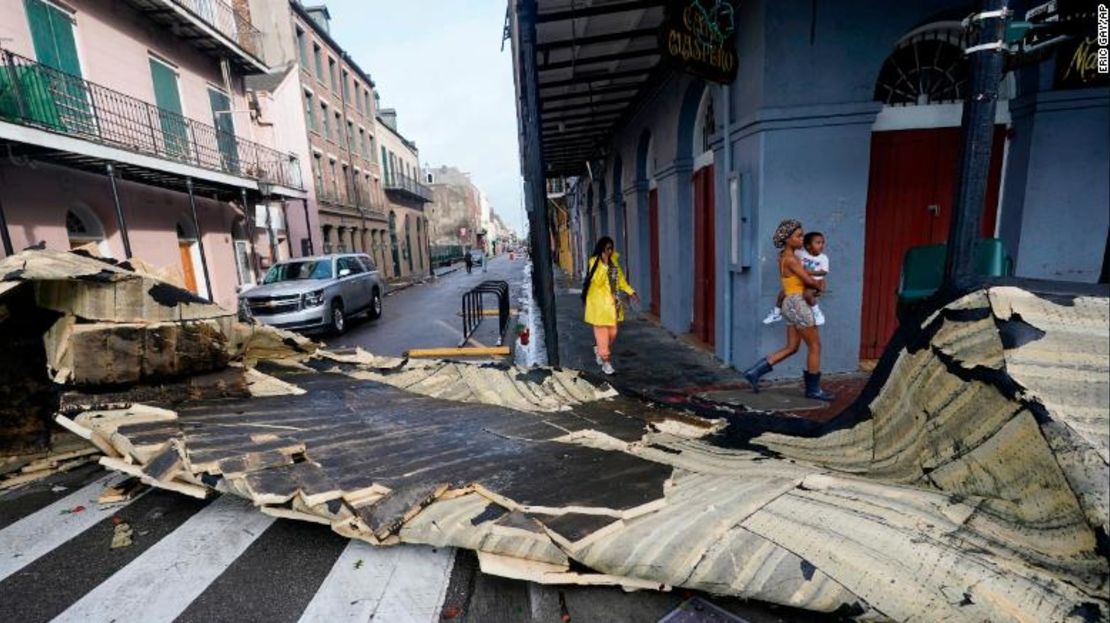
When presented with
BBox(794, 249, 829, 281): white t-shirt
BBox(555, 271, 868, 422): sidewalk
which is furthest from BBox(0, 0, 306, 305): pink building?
BBox(794, 249, 829, 281): white t-shirt

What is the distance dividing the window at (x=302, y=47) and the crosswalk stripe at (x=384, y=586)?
90.4 ft

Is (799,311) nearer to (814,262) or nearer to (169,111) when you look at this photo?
(814,262)

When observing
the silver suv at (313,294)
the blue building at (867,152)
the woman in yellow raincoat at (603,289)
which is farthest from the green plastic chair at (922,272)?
the silver suv at (313,294)

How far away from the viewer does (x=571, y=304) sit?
14.0m

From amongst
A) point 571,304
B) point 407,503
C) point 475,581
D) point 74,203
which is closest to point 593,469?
point 475,581

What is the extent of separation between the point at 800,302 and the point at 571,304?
9164mm

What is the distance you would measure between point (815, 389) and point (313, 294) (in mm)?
10147

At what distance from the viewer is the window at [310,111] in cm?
2383

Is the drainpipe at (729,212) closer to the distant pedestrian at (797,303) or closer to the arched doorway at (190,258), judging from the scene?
the distant pedestrian at (797,303)

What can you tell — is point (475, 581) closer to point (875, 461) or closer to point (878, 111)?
point (875, 461)

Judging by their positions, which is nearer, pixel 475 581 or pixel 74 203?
pixel 475 581

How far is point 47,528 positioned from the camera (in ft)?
10.3

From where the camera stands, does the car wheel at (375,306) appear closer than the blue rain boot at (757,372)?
No

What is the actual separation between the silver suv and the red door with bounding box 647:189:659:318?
763cm
